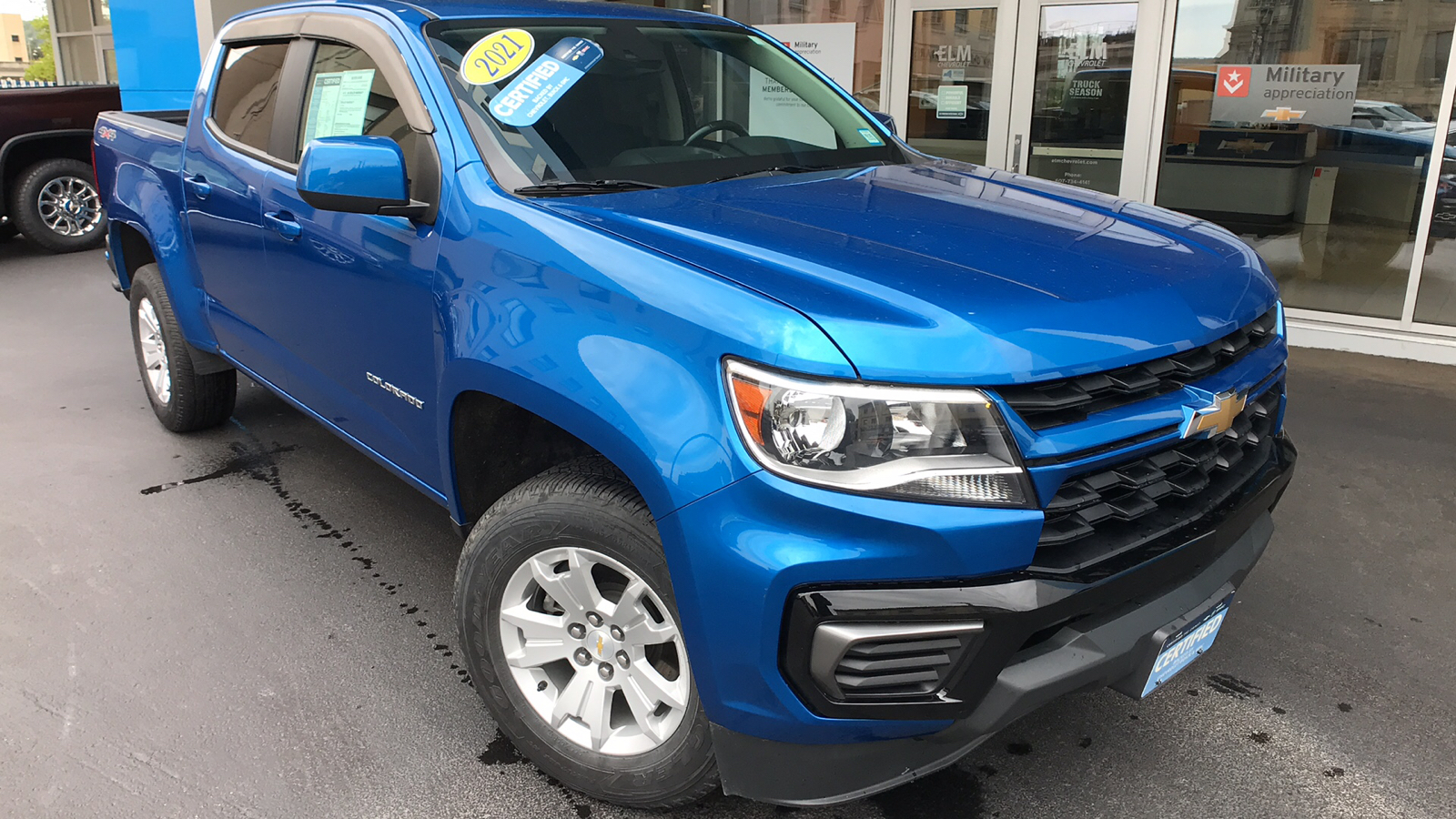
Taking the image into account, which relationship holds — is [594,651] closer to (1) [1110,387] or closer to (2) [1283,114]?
(1) [1110,387]

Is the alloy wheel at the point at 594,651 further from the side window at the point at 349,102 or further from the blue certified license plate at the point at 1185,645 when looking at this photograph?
the side window at the point at 349,102

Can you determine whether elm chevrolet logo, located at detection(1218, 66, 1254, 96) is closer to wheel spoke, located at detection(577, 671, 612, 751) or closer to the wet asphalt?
the wet asphalt

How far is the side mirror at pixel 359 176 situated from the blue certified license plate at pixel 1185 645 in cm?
190

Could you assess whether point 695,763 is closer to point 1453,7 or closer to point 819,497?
point 819,497

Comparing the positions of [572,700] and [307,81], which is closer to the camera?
[572,700]

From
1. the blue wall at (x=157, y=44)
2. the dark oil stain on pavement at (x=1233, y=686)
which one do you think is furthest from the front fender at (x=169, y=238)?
the blue wall at (x=157, y=44)

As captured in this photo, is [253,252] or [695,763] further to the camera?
[253,252]

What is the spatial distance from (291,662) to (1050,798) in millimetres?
2071

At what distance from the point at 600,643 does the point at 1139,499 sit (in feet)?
3.71

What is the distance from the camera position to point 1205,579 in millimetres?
2092

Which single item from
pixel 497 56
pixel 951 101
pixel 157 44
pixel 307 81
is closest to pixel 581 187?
pixel 497 56

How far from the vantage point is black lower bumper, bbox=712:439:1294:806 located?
5.65 ft

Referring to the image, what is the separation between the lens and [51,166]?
9273 mm

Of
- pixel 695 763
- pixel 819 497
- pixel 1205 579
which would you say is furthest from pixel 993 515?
pixel 695 763
